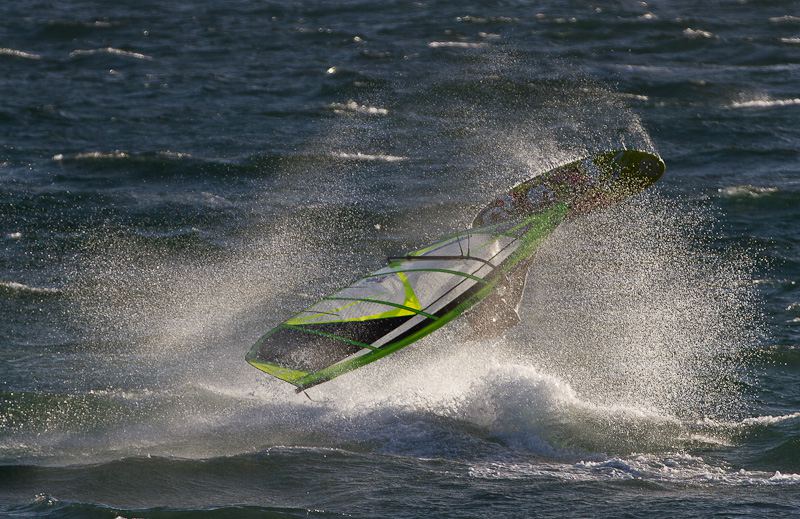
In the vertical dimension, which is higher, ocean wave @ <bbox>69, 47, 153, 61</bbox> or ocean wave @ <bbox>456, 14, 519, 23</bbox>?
ocean wave @ <bbox>456, 14, 519, 23</bbox>

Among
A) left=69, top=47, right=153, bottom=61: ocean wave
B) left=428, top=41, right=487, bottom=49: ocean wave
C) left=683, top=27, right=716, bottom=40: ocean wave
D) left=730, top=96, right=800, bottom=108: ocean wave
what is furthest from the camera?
left=683, top=27, right=716, bottom=40: ocean wave

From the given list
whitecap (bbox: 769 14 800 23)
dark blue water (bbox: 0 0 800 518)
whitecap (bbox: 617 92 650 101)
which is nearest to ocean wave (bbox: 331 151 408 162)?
dark blue water (bbox: 0 0 800 518)

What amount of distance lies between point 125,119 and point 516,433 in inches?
707

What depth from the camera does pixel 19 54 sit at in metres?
33.8

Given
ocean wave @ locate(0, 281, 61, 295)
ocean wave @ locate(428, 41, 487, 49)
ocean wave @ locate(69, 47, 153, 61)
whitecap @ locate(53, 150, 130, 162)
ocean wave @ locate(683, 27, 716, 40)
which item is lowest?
ocean wave @ locate(0, 281, 61, 295)

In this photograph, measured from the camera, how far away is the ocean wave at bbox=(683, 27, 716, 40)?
35750 millimetres

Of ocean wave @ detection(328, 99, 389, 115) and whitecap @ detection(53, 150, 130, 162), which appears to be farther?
ocean wave @ detection(328, 99, 389, 115)

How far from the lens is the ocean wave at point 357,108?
29.3 metres

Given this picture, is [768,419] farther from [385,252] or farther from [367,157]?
[367,157]

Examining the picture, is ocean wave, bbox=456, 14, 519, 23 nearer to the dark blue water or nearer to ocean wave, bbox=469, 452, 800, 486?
the dark blue water

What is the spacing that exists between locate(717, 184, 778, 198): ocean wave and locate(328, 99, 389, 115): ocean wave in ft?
30.0

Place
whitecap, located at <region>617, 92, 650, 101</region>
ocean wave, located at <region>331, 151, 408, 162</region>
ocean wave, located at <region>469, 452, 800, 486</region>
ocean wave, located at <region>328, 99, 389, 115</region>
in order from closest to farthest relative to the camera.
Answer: ocean wave, located at <region>469, 452, 800, 486</region> < ocean wave, located at <region>331, 151, 408, 162</region> < ocean wave, located at <region>328, 99, 389, 115</region> < whitecap, located at <region>617, 92, 650, 101</region>

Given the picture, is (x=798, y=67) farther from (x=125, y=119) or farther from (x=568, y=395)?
(x=568, y=395)

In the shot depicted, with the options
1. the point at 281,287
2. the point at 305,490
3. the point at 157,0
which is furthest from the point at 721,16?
the point at 305,490
